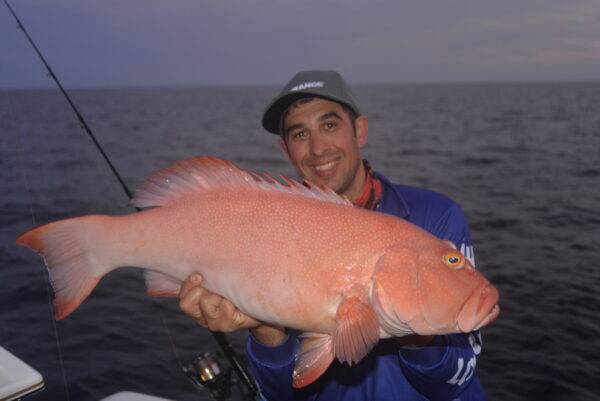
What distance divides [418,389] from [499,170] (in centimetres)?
1872

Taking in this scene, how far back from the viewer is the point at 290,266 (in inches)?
84.4

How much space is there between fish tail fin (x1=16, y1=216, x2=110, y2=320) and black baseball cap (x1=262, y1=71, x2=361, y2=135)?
148 centimetres

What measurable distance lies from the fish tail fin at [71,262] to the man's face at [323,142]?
149 centimetres

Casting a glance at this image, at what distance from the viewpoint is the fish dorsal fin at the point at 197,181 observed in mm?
2352

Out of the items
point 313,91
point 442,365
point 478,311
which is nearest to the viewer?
point 478,311

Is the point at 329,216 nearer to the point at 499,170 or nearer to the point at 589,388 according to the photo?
the point at 589,388

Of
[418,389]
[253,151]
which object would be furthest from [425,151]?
[418,389]

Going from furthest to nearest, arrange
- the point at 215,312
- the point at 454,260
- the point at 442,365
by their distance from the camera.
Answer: the point at 442,365
the point at 215,312
the point at 454,260

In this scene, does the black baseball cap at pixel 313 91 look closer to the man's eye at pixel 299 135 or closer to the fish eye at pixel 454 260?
the man's eye at pixel 299 135

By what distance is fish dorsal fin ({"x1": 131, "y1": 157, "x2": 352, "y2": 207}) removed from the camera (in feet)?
7.72

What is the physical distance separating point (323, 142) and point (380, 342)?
132 centimetres

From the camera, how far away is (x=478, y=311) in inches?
77.2

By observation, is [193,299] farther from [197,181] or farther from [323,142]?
[323,142]

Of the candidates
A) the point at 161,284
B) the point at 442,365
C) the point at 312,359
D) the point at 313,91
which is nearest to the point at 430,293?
the point at 312,359
